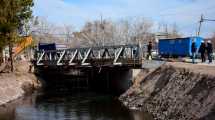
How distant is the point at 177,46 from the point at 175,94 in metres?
27.1

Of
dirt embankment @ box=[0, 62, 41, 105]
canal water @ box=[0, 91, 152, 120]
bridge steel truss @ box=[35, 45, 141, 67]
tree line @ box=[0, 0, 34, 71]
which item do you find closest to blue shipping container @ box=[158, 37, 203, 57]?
bridge steel truss @ box=[35, 45, 141, 67]

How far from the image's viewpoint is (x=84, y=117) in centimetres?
3216

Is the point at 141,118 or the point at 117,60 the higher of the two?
the point at 117,60

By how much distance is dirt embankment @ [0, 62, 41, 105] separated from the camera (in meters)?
44.2

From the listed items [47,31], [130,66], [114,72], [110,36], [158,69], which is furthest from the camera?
[47,31]

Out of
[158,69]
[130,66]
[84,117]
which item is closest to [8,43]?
[130,66]

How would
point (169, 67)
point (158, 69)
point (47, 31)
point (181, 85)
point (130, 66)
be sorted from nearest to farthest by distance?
point (181, 85), point (169, 67), point (158, 69), point (130, 66), point (47, 31)

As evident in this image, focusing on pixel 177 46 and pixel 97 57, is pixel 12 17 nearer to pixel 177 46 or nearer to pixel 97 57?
pixel 97 57

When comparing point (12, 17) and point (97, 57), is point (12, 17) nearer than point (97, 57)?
No

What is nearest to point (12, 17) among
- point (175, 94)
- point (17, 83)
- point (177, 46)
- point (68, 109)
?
point (17, 83)

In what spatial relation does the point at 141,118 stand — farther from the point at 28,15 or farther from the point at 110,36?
the point at 110,36

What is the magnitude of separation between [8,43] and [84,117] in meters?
23.4

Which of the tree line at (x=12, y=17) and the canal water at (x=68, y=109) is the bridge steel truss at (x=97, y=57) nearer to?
the canal water at (x=68, y=109)

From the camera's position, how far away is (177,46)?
190 feet
